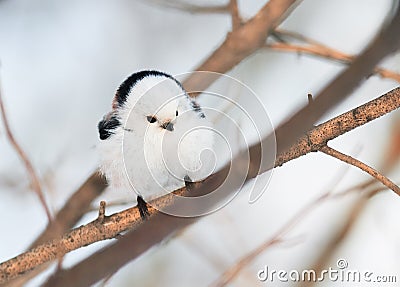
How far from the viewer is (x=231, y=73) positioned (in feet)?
2.65

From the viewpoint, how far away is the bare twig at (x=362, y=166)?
0.43 meters

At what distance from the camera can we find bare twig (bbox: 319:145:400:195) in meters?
0.43

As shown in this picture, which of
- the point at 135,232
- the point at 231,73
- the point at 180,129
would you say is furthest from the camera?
the point at 231,73

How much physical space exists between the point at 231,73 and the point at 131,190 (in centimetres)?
28

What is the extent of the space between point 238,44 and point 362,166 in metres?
0.33

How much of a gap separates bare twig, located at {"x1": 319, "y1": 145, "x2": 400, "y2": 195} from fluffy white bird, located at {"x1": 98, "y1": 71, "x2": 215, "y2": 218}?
145 millimetres

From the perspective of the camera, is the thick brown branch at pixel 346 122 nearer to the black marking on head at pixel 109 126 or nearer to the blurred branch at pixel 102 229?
the blurred branch at pixel 102 229

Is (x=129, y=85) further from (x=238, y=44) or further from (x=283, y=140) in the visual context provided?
(x=283, y=140)

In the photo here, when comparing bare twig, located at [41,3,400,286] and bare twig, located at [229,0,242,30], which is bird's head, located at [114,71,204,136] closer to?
bare twig, located at [229,0,242,30]

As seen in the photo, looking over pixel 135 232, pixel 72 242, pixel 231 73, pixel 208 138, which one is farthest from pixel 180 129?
pixel 135 232

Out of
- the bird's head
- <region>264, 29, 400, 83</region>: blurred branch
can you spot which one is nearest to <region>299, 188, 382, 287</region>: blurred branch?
<region>264, 29, 400, 83</region>: blurred branch

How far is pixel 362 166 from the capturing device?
44 cm

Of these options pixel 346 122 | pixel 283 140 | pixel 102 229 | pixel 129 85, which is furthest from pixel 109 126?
pixel 283 140

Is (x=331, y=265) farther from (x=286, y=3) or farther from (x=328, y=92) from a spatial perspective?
(x=328, y=92)
